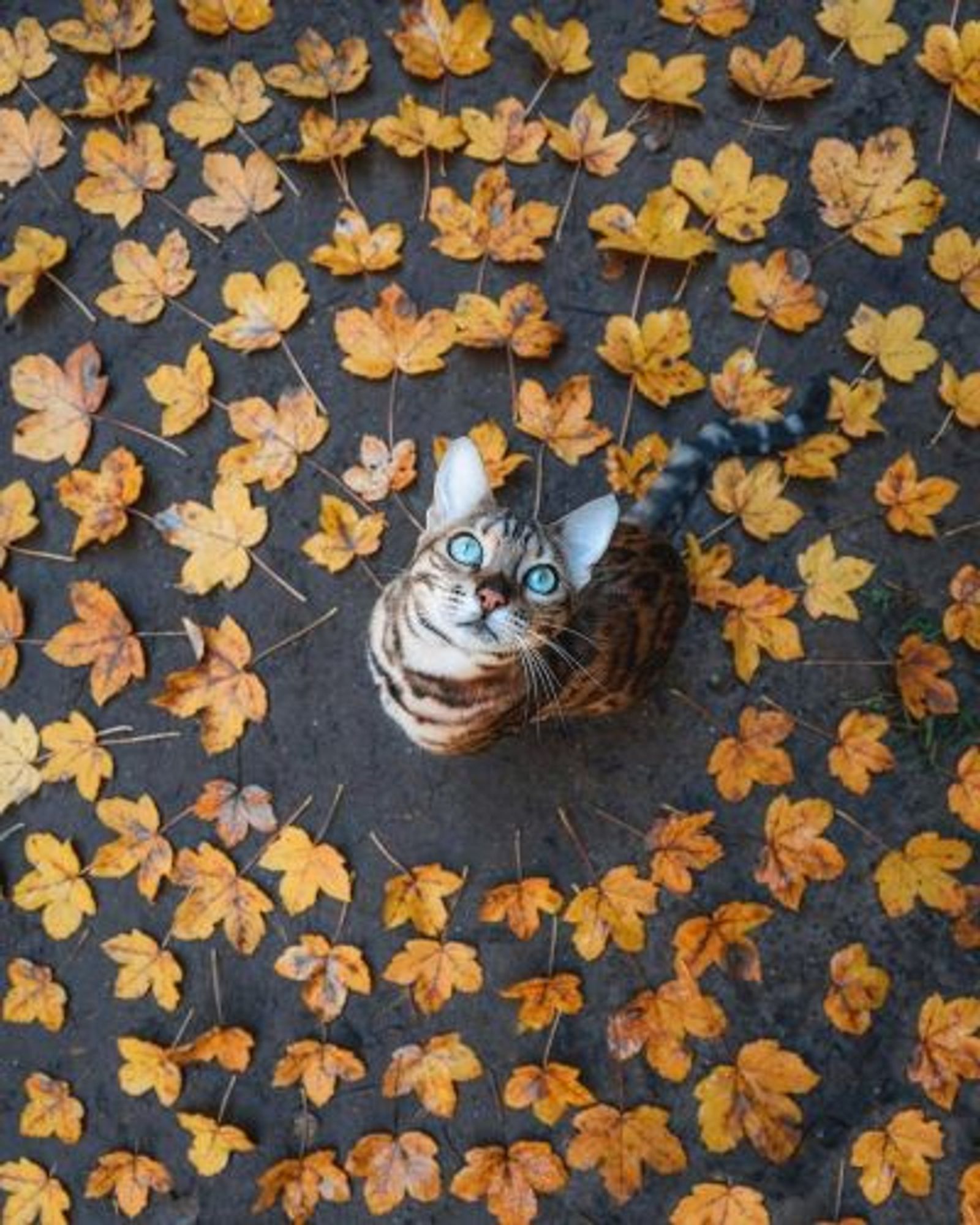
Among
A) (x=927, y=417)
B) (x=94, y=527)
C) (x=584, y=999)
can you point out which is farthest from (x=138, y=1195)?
(x=927, y=417)

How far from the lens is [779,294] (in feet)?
11.1

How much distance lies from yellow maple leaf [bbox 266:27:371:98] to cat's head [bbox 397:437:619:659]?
4.55ft

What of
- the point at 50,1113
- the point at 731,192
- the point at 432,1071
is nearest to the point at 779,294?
the point at 731,192

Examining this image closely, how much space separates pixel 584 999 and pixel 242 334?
5.87 feet

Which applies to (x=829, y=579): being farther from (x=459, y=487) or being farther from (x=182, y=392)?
(x=182, y=392)

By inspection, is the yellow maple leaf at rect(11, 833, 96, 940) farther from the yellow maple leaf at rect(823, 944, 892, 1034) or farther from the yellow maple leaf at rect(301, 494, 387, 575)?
the yellow maple leaf at rect(823, 944, 892, 1034)

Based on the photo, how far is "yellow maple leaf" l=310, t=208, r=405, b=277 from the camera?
11.1ft

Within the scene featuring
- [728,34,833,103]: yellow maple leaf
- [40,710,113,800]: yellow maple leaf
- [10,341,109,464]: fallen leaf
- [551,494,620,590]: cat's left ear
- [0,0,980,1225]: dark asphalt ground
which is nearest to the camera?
[551,494,620,590]: cat's left ear

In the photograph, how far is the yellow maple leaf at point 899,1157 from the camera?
9.93ft

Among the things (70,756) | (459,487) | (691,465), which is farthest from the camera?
(70,756)

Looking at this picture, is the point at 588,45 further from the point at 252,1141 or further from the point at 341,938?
the point at 252,1141

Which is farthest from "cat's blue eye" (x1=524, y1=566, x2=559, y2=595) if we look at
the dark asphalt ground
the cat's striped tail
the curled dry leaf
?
the curled dry leaf

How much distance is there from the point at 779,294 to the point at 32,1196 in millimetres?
2748

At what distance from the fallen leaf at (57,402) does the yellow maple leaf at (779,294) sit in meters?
1.59
